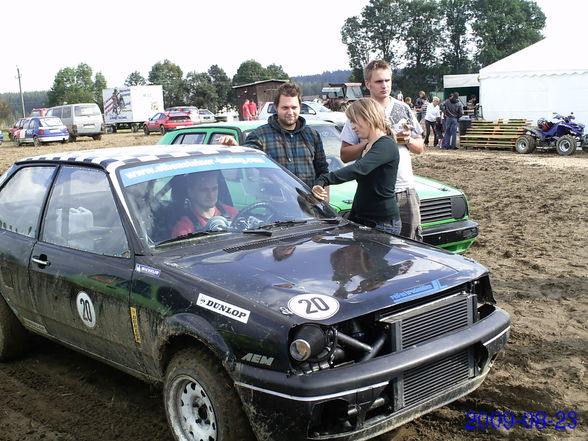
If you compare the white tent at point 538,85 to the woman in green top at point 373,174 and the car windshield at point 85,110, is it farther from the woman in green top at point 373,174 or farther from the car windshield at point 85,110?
the car windshield at point 85,110

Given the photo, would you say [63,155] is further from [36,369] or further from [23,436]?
[23,436]

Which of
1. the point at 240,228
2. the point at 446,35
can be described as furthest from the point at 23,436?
the point at 446,35

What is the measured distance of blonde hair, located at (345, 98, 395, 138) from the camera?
4363mm

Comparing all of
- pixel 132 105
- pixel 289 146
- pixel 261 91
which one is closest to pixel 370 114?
pixel 289 146

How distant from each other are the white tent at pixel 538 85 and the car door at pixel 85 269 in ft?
62.1

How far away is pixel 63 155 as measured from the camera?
14.7 ft

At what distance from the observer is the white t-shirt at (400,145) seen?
16.0 ft

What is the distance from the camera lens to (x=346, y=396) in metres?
2.67

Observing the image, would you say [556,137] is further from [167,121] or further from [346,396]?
[167,121]

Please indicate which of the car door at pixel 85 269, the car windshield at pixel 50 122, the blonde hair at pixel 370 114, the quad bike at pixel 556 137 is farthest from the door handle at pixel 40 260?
the car windshield at pixel 50 122

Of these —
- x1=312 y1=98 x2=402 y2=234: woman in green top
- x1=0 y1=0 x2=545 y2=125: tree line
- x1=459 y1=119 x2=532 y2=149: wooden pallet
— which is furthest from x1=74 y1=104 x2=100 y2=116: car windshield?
x1=0 y1=0 x2=545 y2=125: tree line

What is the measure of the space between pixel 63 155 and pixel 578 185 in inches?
406

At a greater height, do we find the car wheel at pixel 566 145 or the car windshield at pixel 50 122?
the car windshield at pixel 50 122

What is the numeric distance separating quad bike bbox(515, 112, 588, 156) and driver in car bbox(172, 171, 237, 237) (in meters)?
15.7
